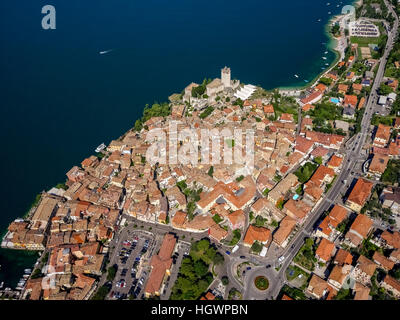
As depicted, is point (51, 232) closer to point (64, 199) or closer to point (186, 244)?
point (64, 199)

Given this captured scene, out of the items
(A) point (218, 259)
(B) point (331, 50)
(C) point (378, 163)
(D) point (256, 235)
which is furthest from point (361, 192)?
(B) point (331, 50)

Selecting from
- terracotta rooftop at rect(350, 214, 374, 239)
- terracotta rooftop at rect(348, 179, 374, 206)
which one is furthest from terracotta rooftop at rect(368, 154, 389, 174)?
terracotta rooftop at rect(350, 214, 374, 239)

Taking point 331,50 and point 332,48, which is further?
point 332,48

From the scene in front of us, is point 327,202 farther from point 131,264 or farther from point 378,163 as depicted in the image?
point 131,264

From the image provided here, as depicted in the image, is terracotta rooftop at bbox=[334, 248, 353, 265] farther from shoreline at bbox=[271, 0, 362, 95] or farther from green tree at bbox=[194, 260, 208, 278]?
shoreline at bbox=[271, 0, 362, 95]

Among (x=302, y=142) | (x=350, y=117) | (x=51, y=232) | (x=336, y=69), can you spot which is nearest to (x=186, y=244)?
(x=51, y=232)

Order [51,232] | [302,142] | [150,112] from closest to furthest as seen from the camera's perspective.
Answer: [51,232]
[302,142]
[150,112]

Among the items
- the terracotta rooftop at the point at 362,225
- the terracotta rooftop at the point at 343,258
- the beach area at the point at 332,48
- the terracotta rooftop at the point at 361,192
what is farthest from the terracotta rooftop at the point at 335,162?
the beach area at the point at 332,48
